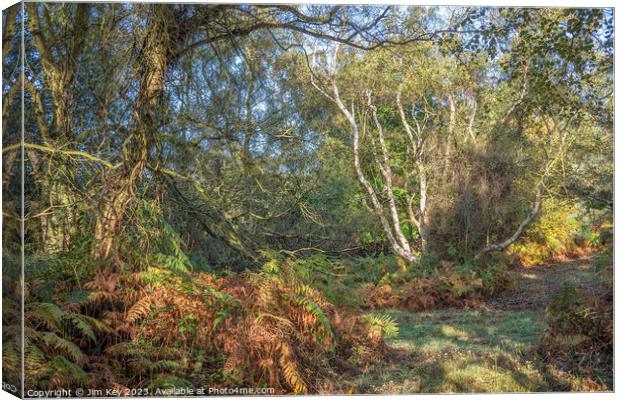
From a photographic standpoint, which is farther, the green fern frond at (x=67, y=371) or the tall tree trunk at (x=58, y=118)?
the tall tree trunk at (x=58, y=118)

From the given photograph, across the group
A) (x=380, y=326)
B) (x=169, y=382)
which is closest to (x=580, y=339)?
(x=380, y=326)

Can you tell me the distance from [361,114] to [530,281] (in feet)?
6.09

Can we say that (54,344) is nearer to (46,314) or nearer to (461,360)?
(46,314)

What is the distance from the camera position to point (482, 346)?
4.62 metres

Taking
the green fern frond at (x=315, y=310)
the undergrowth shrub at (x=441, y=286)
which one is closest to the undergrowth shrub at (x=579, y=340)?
the undergrowth shrub at (x=441, y=286)

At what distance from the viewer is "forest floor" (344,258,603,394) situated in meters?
4.50

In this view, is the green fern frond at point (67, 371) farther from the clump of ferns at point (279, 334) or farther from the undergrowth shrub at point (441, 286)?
the undergrowth shrub at point (441, 286)

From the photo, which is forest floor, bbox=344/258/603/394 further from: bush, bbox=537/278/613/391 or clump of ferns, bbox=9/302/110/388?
clump of ferns, bbox=9/302/110/388

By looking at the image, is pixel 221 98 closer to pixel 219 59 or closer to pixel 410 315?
pixel 219 59

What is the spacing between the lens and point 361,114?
4.84 meters

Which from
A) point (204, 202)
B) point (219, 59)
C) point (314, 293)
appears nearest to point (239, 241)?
point (204, 202)

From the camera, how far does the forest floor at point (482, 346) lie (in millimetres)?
4500

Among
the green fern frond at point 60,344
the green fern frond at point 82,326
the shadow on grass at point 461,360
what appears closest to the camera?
the green fern frond at point 60,344

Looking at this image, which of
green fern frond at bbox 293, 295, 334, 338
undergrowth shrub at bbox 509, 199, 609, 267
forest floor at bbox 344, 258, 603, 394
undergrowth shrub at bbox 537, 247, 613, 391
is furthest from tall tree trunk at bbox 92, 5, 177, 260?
undergrowth shrub at bbox 537, 247, 613, 391
